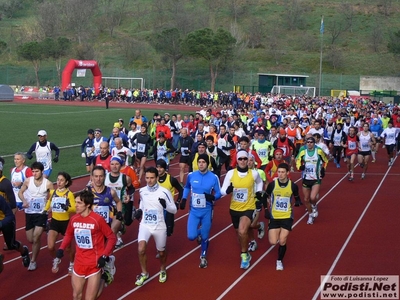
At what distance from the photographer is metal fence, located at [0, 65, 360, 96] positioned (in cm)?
7088

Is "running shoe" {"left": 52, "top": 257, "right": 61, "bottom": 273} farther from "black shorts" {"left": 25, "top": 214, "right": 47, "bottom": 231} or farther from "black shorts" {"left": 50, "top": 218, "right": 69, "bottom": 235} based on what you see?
Result: "black shorts" {"left": 25, "top": 214, "right": 47, "bottom": 231}

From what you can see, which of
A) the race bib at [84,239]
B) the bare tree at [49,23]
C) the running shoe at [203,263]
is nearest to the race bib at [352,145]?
the running shoe at [203,263]

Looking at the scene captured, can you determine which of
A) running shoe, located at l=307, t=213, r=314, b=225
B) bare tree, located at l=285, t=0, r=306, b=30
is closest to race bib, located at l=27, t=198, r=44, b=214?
running shoe, located at l=307, t=213, r=314, b=225

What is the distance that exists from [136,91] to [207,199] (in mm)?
54352

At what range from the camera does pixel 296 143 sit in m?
20.5

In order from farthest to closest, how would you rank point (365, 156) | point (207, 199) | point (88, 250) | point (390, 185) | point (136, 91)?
point (136, 91) → point (365, 156) → point (390, 185) → point (207, 199) → point (88, 250)

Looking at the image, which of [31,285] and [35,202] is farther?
[35,202]

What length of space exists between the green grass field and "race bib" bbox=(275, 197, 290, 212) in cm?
972

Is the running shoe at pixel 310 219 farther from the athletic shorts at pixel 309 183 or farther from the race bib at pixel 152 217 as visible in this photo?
the race bib at pixel 152 217

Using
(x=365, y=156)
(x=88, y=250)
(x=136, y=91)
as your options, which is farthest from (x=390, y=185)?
(x=136, y=91)

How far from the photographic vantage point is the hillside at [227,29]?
76.5 m

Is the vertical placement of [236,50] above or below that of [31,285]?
above

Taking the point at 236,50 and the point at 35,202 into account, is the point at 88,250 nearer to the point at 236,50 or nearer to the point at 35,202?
the point at 35,202

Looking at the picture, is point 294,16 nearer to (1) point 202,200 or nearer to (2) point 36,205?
(1) point 202,200
